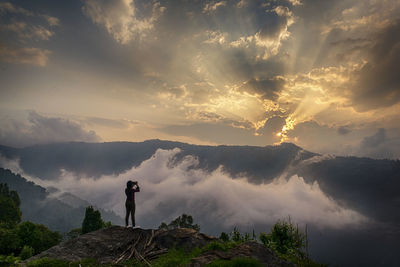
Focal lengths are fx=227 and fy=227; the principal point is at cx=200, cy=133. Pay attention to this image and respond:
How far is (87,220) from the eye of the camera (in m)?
59.8

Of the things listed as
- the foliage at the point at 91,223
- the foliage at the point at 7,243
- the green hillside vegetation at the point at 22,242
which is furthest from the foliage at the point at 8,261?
the foliage at the point at 91,223

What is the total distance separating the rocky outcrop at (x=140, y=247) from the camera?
42.6 ft

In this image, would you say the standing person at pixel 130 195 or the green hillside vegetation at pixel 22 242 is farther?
the green hillside vegetation at pixel 22 242

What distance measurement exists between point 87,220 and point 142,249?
5306cm

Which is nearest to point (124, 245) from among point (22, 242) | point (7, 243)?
point (7, 243)

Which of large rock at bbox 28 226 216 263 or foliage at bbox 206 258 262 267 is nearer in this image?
foliage at bbox 206 258 262 267

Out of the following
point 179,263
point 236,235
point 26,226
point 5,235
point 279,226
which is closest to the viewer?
point 179,263

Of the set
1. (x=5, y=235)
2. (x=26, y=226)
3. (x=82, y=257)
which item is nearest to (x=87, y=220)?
(x=26, y=226)

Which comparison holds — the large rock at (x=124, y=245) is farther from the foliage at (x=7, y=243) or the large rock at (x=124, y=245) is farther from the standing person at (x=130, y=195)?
the foliage at (x=7, y=243)

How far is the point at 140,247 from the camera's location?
53.5 feet

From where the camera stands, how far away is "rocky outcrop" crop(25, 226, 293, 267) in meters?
13.0

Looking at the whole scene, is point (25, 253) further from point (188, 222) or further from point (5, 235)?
point (188, 222)

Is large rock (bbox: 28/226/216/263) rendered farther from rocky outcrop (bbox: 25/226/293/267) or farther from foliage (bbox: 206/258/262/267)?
foliage (bbox: 206/258/262/267)

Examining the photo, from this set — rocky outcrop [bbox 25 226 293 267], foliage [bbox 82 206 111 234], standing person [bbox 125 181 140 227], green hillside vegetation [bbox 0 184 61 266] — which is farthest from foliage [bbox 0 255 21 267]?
foliage [bbox 82 206 111 234]
